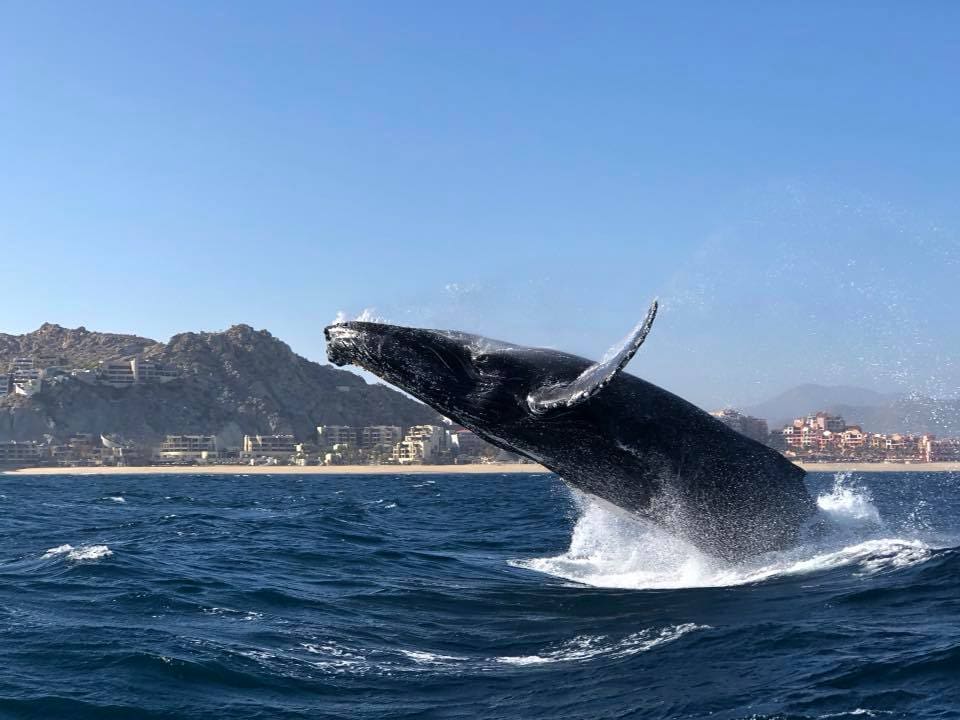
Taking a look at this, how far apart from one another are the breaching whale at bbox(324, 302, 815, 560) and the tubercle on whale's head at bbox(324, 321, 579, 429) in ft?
0.04

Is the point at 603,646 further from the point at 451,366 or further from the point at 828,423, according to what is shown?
the point at 828,423

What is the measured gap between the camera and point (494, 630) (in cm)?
1180

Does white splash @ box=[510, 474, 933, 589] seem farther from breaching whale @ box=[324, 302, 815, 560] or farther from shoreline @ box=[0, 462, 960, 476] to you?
shoreline @ box=[0, 462, 960, 476]

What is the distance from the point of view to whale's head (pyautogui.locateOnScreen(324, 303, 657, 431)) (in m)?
13.2

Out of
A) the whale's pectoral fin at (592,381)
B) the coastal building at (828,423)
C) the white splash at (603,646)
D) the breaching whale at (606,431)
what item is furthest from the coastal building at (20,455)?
the white splash at (603,646)

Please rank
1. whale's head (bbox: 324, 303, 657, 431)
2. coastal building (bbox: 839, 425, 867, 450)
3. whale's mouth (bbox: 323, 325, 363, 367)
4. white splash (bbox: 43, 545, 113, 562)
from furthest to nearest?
coastal building (bbox: 839, 425, 867, 450), white splash (bbox: 43, 545, 113, 562), whale's mouth (bbox: 323, 325, 363, 367), whale's head (bbox: 324, 303, 657, 431)

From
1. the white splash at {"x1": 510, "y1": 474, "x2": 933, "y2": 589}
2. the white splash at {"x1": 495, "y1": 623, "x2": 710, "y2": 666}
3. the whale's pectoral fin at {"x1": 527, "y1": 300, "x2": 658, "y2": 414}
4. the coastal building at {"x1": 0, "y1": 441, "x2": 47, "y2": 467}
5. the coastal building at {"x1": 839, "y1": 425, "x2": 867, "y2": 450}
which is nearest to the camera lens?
the white splash at {"x1": 495, "y1": 623, "x2": 710, "y2": 666}

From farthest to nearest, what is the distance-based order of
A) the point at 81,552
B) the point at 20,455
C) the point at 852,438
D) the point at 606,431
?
the point at 20,455 → the point at 852,438 → the point at 81,552 → the point at 606,431

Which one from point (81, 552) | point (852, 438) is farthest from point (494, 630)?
point (852, 438)

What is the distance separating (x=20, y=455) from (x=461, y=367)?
198 m

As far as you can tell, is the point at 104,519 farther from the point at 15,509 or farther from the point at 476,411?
the point at 476,411

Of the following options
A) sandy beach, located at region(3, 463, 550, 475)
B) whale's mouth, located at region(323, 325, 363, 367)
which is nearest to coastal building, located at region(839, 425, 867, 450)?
sandy beach, located at region(3, 463, 550, 475)

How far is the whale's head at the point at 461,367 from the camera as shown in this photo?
13227mm

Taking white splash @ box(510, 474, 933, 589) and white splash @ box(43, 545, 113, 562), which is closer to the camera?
white splash @ box(510, 474, 933, 589)
